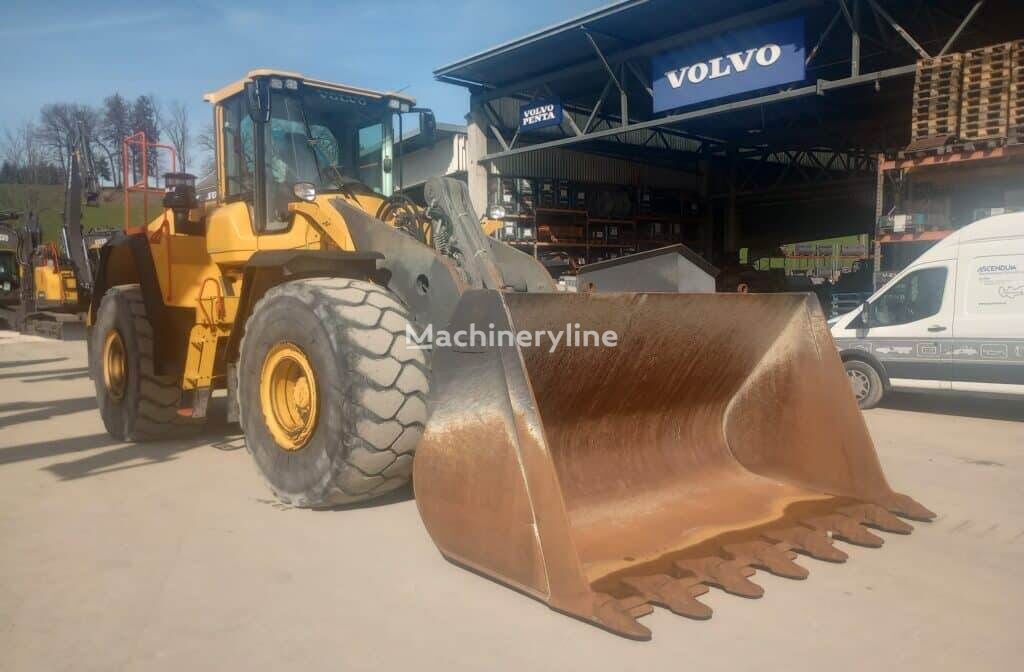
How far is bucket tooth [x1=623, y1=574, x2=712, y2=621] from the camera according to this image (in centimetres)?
295

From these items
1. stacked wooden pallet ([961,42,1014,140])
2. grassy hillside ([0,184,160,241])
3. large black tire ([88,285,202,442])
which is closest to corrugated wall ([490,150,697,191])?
stacked wooden pallet ([961,42,1014,140])

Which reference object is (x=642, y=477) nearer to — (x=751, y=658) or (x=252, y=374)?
(x=751, y=658)

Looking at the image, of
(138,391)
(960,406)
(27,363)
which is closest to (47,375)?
(27,363)

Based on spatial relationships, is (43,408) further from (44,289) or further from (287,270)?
(44,289)

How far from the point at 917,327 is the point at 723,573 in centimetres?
602

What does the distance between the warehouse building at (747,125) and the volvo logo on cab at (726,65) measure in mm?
33

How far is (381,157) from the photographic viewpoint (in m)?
5.79

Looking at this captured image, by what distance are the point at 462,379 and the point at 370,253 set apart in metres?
1.53

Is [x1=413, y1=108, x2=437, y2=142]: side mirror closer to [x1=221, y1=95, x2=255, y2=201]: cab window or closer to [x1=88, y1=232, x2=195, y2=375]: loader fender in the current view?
[x1=221, y1=95, x2=255, y2=201]: cab window

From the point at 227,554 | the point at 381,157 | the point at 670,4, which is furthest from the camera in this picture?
the point at 670,4

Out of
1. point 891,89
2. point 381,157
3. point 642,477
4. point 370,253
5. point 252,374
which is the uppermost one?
point 891,89

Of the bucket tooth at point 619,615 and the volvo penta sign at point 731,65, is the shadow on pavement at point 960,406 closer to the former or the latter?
the volvo penta sign at point 731,65

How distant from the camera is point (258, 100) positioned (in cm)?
481

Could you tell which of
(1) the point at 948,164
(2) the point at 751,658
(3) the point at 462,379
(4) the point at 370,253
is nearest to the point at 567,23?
(1) the point at 948,164
